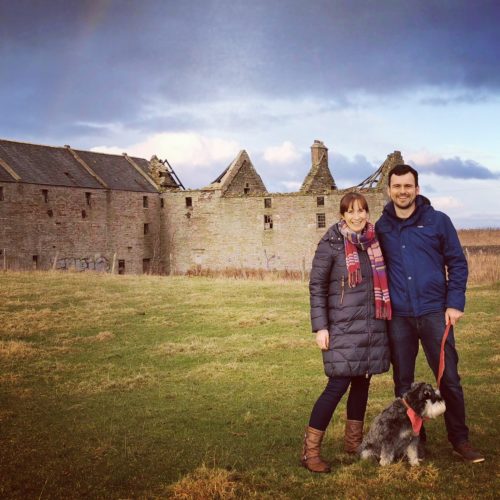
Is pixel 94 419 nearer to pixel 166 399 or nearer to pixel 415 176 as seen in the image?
pixel 166 399

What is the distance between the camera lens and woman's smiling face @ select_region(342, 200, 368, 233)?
5.43m

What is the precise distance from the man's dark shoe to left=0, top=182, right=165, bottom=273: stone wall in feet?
113

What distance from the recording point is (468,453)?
5469 millimetres

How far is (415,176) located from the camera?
18.5 ft

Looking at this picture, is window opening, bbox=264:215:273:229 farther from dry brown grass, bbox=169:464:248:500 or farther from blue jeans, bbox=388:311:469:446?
dry brown grass, bbox=169:464:248:500

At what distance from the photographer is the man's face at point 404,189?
5.59m

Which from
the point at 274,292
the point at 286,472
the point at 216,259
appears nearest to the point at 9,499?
the point at 286,472

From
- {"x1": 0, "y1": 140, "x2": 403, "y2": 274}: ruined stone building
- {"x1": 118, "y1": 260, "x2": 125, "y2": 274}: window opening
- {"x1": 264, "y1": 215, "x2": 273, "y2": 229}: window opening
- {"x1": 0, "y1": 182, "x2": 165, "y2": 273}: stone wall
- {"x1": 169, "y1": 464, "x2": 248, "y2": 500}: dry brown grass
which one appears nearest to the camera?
{"x1": 169, "y1": 464, "x2": 248, "y2": 500}: dry brown grass

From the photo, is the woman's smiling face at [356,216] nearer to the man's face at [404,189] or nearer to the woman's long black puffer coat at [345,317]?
the woman's long black puffer coat at [345,317]

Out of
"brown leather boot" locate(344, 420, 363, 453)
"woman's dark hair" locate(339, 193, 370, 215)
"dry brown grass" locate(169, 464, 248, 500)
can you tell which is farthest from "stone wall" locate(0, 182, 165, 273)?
"woman's dark hair" locate(339, 193, 370, 215)

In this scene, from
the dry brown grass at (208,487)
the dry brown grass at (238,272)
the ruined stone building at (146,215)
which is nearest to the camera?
A: the dry brown grass at (208,487)

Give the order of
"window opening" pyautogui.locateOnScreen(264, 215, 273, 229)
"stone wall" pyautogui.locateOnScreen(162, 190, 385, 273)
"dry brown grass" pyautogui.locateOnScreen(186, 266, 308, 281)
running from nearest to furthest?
"dry brown grass" pyautogui.locateOnScreen(186, 266, 308, 281)
"stone wall" pyautogui.locateOnScreen(162, 190, 385, 273)
"window opening" pyautogui.locateOnScreen(264, 215, 273, 229)

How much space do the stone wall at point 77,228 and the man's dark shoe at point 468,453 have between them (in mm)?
34334

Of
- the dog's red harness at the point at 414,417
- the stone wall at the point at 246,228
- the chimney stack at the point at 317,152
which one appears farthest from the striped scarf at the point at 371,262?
the chimney stack at the point at 317,152
